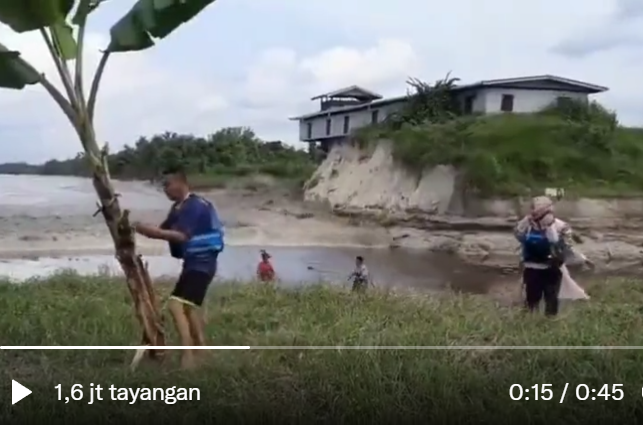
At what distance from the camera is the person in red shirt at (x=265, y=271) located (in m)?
3.94

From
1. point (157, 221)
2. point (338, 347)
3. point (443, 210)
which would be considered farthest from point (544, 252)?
point (157, 221)

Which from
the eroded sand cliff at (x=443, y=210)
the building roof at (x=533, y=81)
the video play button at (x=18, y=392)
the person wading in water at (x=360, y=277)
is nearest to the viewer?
the video play button at (x=18, y=392)

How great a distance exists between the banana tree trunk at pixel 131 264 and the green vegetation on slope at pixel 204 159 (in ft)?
0.44

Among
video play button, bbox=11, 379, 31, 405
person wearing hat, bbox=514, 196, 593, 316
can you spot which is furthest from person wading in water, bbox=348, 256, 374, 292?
video play button, bbox=11, 379, 31, 405

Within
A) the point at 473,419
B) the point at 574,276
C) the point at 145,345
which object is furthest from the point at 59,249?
the point at 574,276

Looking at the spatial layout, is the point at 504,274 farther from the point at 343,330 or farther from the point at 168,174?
the point at 168,174

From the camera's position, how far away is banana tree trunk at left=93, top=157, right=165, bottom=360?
3320mm

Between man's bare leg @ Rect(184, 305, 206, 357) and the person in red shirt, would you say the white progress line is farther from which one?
the person in red shirt

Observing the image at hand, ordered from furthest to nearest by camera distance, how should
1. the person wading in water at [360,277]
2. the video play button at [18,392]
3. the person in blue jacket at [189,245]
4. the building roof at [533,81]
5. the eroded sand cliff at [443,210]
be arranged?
the person wading in water at [360,277]
the eroded sand cliff at [443,210]
the building roof at [533,81]
the person in blue jacket at [189,245]
the video play button at [18,392]

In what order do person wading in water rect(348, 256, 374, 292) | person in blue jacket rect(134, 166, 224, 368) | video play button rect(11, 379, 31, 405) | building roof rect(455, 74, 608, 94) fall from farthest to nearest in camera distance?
person wading in water rect(348, 256, 374, 292) → building roof rect(455, 74, 608, 94) → person in blue jacket rect(134, 166, 224, 368) → video play button rect(11, 379, 31, 405)

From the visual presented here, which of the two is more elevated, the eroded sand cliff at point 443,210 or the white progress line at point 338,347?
the eroded sand cliff at point 443,210

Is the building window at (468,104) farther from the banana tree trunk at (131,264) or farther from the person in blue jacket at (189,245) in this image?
the banana tree trunk at (131,264)

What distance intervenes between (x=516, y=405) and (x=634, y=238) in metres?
0.99
